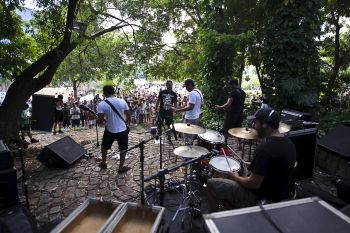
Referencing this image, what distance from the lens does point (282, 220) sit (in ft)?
5.90

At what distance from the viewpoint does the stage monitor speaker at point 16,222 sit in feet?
9.76

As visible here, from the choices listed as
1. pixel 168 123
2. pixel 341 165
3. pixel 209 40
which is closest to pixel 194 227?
pixel 341 165

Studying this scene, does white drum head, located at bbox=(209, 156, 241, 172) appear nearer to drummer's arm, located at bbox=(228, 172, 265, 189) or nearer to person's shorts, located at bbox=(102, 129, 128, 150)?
drummer's arm, located at bbox=(228, 172, 265, 189)

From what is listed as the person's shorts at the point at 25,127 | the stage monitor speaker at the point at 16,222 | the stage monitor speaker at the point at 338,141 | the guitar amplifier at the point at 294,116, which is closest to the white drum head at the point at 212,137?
the guitar amplifier at the point at 294,116

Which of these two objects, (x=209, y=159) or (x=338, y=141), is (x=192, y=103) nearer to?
(x=209, y=159)

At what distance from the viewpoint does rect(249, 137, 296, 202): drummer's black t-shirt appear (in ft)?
9.43

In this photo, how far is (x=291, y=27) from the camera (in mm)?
7156

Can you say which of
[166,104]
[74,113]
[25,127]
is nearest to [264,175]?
[166,104]

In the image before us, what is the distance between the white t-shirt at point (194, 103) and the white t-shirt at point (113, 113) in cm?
173

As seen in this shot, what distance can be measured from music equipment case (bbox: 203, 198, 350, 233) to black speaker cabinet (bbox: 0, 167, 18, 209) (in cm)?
312

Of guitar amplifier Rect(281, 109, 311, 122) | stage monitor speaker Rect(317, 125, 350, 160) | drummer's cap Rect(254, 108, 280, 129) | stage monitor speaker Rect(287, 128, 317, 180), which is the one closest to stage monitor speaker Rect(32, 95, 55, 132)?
guitar amplifier Rect(281, 109, 311, 122)

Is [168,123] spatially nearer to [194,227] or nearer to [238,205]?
[194,227]

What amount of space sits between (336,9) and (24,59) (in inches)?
406

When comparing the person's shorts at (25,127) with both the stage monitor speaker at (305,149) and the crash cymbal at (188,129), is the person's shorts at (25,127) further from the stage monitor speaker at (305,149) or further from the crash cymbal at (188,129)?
the stage monitor speaker at (305,149)
